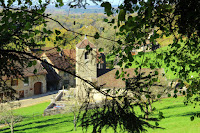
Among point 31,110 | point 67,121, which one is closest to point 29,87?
point 31,110

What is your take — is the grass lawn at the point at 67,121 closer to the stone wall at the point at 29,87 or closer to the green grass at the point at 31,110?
the green grass at the point at 31,110

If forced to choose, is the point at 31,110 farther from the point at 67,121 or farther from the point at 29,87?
the point at 29,87

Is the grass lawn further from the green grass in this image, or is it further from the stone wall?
the stone wall

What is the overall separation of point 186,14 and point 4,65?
3.85 metres

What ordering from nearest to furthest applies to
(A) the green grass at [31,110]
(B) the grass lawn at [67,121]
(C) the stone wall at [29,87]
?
(B) the grass lawn at [67,121] < (A) the green grass at [31,110] < (C) the stone wall at [29,87]

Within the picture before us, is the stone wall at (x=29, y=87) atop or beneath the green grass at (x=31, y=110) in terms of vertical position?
atop

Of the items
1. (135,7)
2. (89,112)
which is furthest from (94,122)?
(135,7)

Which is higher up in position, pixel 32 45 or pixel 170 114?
pixel 32 45

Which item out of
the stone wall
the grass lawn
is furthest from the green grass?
the stone wall

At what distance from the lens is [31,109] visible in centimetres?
3125

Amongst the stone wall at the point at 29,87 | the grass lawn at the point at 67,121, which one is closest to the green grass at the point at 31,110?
the grass lawn at the point at 67,121

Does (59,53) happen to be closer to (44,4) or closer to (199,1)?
(44,4)

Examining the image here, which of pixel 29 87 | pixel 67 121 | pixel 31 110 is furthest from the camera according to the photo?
pixel 29 87

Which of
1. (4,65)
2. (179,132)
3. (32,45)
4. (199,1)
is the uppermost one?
(199,1)
